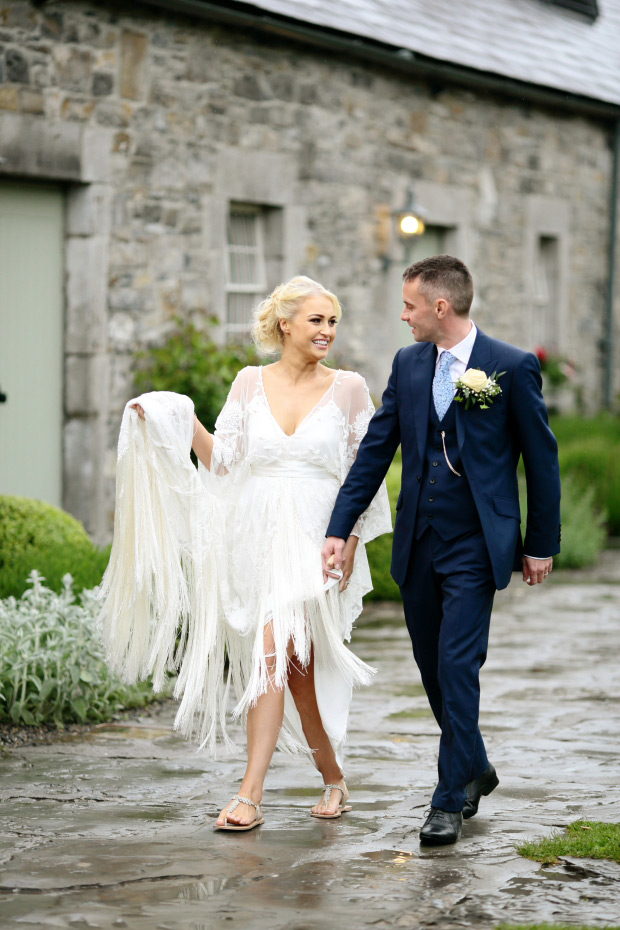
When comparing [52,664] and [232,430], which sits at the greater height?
[232,430]

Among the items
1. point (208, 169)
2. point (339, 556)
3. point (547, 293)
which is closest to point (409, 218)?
point (208, 169)

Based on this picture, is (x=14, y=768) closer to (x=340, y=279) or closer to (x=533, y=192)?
(x=340, y=279)

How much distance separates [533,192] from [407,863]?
433 inches

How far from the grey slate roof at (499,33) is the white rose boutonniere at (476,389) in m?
6.31

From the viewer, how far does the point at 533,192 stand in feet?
46.9

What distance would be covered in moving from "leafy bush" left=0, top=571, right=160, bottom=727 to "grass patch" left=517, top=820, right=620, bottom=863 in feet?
7.80

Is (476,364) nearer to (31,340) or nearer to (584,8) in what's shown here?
(31,340)

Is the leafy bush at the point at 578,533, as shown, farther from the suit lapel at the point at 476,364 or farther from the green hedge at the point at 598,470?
the suit lapel at the point at 476,364

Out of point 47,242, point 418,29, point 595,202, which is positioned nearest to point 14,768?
point 47,242

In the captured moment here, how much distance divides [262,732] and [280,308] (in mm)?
1440

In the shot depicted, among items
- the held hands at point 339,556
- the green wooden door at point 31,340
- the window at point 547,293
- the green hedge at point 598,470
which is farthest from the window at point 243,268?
the held hands at point 339,556

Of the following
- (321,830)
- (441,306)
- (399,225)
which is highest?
(399,225)

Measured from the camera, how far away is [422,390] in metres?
4.74

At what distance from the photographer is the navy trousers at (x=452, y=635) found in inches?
178
